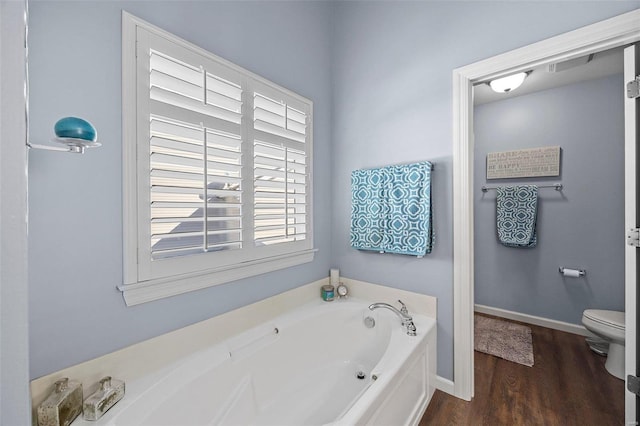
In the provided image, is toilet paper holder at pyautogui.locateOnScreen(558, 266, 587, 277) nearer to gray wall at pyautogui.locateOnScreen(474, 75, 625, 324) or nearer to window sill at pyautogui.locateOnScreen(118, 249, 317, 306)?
gray wall at pyautogui.locateOnScreen(474, 75, 625, 324)

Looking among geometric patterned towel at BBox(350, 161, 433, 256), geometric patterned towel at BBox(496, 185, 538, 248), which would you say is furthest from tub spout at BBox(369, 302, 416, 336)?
geometric patterned towel at BBox(496, 185, 538, 248)

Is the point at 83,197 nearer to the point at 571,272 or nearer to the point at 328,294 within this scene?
the point at 328,294

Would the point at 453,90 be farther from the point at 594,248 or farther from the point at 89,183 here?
the point at 594,248

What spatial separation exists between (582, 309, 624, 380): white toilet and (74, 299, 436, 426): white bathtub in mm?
1403

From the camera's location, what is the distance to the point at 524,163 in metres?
2.97

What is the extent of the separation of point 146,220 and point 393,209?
5.01 ft

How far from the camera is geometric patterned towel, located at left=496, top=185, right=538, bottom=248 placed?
2.88m

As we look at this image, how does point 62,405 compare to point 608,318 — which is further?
point 608,318

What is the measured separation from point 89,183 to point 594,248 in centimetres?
395

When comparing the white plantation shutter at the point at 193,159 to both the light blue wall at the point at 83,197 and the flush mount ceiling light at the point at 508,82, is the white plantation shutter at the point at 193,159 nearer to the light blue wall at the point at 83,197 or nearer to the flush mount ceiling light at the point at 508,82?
the light blue wall at the point at 83,197

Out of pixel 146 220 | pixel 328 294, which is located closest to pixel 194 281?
pixel 146 220

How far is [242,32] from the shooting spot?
1677 millimetres

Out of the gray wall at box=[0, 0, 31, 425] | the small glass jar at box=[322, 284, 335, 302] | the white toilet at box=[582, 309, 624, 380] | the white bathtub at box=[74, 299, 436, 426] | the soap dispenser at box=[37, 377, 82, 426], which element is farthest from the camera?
the small glass jar at box=[322, 284, 335, 302]

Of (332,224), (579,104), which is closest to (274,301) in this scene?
(332,224)
